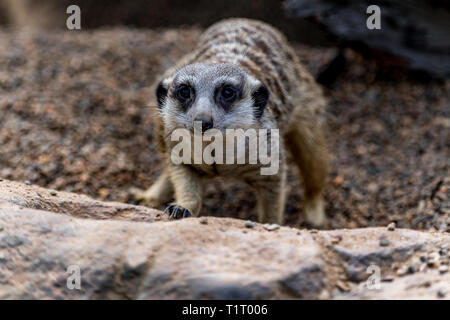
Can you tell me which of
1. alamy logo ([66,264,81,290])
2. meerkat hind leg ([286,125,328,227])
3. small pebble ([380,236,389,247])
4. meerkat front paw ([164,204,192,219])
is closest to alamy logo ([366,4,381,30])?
meerkat hind leg ([286,125,328,227])

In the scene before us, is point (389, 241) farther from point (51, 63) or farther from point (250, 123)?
point (51, 63)

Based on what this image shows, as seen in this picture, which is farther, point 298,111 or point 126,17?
point 126,17

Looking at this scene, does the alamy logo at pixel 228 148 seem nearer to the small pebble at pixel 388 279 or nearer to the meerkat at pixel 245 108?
the meerkat at pixel 245 108

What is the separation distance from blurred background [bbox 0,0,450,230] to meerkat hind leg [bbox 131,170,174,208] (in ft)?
0.37

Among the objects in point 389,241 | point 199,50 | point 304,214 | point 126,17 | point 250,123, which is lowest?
point 304,214

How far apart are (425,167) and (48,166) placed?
10.1ft

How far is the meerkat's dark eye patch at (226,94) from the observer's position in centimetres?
315

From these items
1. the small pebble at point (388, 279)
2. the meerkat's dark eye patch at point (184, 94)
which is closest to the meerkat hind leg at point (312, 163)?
the meerkat's dark eye patch at point (184, 94)

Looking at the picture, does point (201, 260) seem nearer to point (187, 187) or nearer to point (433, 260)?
point (433, 260)

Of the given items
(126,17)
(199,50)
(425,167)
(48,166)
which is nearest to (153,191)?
(48,166)

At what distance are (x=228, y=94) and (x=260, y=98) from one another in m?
0.24

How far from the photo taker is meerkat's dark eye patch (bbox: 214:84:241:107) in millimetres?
3152

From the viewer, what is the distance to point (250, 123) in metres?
3.24

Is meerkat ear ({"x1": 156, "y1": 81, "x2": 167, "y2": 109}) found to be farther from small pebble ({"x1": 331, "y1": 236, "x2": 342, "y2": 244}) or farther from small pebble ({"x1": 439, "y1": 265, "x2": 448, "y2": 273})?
small pebble ({"x1": 439, "y1": 265, "x2": 448, "y2": 273})
